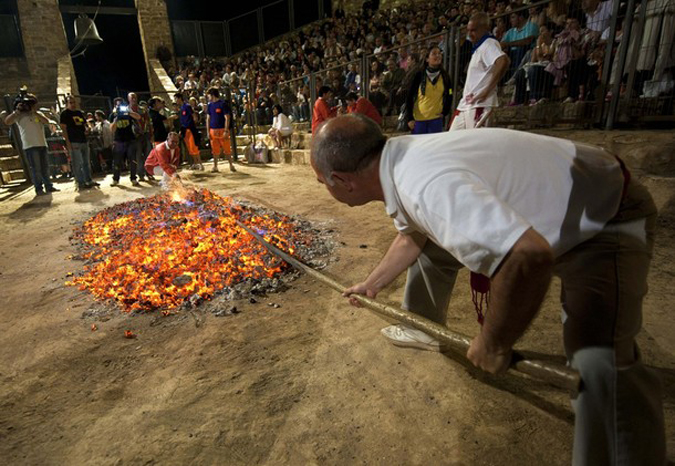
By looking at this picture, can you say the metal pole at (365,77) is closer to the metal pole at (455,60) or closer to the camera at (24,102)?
the metal pole at (455,60)

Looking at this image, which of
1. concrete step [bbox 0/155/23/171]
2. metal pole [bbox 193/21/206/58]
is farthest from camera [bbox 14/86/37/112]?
metal pole [bbox 193/21/206/58]

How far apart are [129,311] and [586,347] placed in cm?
339

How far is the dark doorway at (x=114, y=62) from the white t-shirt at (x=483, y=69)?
23.9m

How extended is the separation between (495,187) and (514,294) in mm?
391

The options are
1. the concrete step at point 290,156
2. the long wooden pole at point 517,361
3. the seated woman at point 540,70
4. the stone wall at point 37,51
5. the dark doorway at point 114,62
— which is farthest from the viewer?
the dark doorway at point 114,62

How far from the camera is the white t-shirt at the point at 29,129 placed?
307 inches

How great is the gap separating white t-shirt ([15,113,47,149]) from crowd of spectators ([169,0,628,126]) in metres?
5.99

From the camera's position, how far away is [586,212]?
1.37 m

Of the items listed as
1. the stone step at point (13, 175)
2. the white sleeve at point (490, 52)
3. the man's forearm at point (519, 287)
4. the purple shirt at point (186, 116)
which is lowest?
the stone step at point (13, 175)

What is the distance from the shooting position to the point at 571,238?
4.53ft

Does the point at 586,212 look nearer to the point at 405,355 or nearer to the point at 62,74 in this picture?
the point at 405,355

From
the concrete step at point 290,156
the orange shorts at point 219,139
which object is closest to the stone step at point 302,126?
the concrete step at point 290,156

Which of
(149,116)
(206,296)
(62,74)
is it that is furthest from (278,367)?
(62,74)

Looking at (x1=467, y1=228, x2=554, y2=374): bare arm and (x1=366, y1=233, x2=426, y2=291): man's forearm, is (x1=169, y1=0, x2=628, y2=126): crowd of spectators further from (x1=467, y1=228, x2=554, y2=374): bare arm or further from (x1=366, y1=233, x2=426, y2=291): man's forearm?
(x1=467, y1=228, x2=554, y2=374): bare arm
